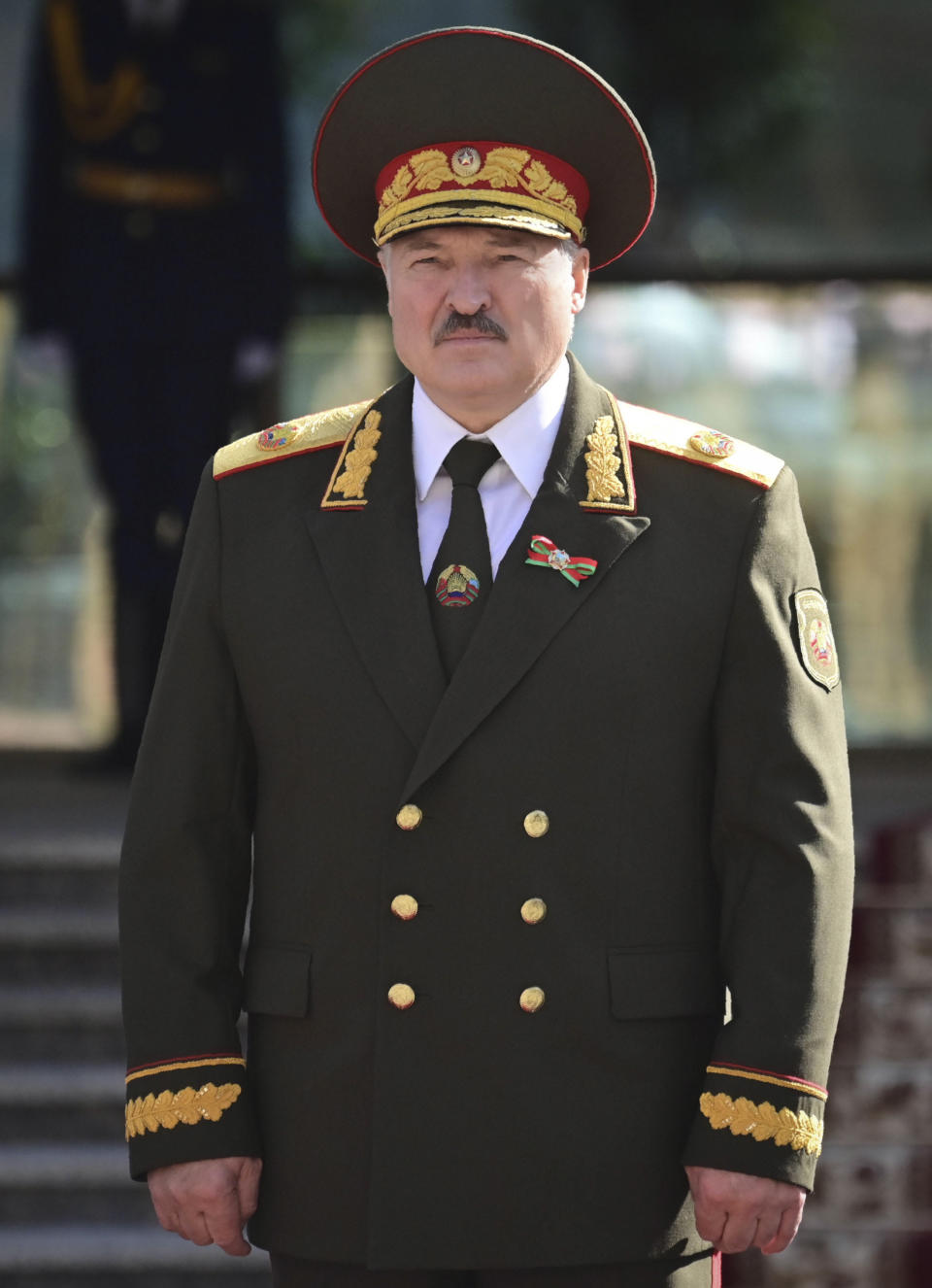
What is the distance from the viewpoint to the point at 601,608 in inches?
84.1

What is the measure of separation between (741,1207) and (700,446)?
33.3 inches

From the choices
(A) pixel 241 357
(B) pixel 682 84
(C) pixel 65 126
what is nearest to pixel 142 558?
(A) pixel 241 357

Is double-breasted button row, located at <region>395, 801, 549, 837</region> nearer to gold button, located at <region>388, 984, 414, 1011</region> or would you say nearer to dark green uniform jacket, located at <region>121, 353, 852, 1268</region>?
dark green uniform jacket, located at <region>121, 353, 852, 1268</region>

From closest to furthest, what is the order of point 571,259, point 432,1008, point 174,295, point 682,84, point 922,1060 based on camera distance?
point 432,1008 < point 571,259 < point 922,1060 < point 174,295 < point 682,84

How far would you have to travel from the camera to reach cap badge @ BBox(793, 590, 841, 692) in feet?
7.02

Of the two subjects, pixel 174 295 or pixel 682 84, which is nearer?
pixel 174 295

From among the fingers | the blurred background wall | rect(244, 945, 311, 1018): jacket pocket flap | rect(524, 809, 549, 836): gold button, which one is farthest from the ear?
the blurred background wall

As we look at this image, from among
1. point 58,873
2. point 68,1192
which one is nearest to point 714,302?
point 58,873

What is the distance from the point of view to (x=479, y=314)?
2.11 meters

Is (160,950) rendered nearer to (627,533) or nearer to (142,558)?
(627,533)

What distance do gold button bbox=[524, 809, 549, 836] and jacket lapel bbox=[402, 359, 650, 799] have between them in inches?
4.4

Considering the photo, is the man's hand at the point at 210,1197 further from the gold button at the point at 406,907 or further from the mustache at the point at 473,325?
the mustache at the point at 473,325

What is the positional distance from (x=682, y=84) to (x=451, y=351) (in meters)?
4.35

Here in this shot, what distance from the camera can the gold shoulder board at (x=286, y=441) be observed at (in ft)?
7.55
